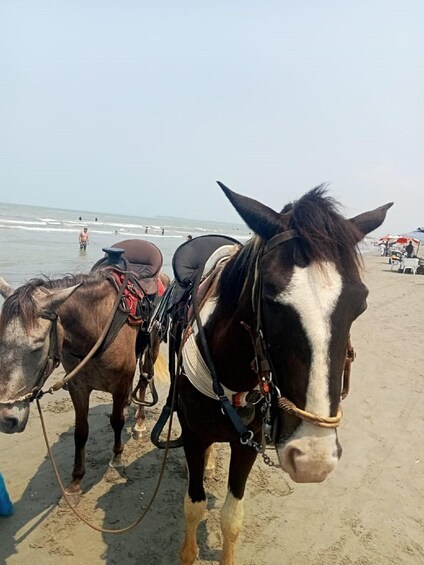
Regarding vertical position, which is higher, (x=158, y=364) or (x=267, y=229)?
(x=267, y=229)

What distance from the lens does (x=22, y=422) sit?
2.39m

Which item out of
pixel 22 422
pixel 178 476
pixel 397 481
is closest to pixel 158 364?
pixel 178 476

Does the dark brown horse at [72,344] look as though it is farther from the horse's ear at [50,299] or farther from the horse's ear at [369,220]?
the horse's ear at [369,220]

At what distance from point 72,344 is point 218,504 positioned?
181 cm

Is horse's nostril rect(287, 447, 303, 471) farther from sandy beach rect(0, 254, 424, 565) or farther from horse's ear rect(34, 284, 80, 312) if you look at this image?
horse's ear rect(34, 284, 80, 312)

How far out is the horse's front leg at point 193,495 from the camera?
8.15 feet

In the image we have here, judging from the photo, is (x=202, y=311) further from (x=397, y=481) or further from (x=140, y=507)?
(x=397, y=481)

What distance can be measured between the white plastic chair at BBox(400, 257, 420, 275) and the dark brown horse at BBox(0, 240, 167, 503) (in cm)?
2108

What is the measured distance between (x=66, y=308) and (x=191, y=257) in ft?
3.49

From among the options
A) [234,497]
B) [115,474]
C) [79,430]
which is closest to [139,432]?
[115,474]

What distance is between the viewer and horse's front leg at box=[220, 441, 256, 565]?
7.86ft

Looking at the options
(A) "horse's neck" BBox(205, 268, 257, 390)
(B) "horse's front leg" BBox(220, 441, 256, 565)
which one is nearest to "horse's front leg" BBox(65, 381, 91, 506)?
(B) "horse's front leg" BBox(220, 441, 256, 565)

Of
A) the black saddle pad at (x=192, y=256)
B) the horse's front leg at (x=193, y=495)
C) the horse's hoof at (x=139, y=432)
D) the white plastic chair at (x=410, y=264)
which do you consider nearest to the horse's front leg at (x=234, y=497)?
the horse's front leg at (x=193, y=495)

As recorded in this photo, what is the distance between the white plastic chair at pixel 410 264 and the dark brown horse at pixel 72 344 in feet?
69.2
